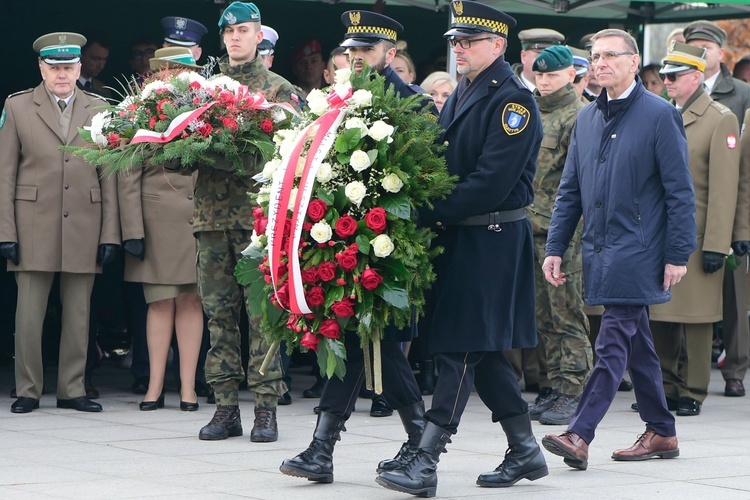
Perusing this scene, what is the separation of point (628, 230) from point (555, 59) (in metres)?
2.20

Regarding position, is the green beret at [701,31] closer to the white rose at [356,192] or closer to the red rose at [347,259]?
the white rose at [356,192]

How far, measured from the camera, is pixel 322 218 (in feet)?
18.5

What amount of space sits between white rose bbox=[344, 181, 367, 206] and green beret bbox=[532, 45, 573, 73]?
3.34 meters

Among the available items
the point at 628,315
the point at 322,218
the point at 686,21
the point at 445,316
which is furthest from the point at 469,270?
the point at 686,21

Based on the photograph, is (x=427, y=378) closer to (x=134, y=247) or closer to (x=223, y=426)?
(x=134, y=247)

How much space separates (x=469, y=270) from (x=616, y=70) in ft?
5.38

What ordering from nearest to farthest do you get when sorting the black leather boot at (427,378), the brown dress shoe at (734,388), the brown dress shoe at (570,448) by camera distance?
the brown dress shoe at (570,448) < the black leather boot at (427,378) < the brown dress shoe at (734,388)

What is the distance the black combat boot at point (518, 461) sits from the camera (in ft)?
19.5

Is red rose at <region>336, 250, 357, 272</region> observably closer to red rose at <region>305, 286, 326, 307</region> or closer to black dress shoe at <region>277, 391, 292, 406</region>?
red rose at <region>305, 286, 326, 307</region>

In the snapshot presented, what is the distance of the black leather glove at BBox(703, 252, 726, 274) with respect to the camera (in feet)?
28.5

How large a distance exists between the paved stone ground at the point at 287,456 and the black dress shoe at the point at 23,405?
6 cm

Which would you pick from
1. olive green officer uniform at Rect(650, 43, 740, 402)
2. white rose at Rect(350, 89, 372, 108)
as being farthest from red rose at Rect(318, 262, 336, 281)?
olive green officer uniform at Rect(650, 43, 740, 402)

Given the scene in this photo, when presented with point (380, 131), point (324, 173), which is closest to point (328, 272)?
point (324, 173)

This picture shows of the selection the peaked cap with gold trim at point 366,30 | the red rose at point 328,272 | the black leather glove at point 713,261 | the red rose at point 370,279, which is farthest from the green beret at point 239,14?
the black leather glove at point 713,261
